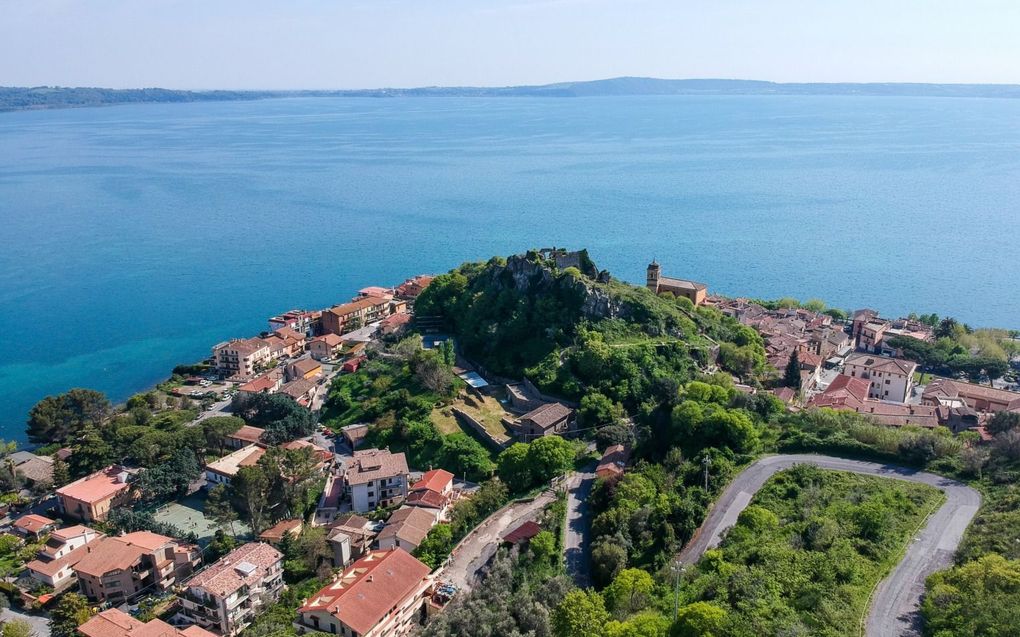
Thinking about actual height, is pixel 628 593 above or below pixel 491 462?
above

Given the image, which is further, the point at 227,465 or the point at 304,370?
the point at 304,370

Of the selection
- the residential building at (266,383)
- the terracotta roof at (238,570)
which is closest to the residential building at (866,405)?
the terracotta roof at (238,570)

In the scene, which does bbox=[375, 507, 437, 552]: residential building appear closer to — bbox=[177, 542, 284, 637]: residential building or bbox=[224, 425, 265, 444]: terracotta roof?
bbox=[177, 542, 284, 637]: residential building

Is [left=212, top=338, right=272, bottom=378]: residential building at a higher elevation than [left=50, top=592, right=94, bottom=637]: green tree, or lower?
higher

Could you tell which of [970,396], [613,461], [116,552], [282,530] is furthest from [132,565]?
[970,396]

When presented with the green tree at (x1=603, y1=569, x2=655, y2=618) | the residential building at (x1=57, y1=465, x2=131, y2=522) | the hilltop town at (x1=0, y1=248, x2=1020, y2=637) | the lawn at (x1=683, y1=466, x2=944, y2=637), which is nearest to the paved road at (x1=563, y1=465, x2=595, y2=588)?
the hilltop town at (x1=0, y1=248, x2=1020, y2=637)

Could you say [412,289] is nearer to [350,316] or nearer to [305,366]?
[350,316]

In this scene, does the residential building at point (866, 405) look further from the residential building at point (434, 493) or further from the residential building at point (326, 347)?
the residential building at point (326, 347)
